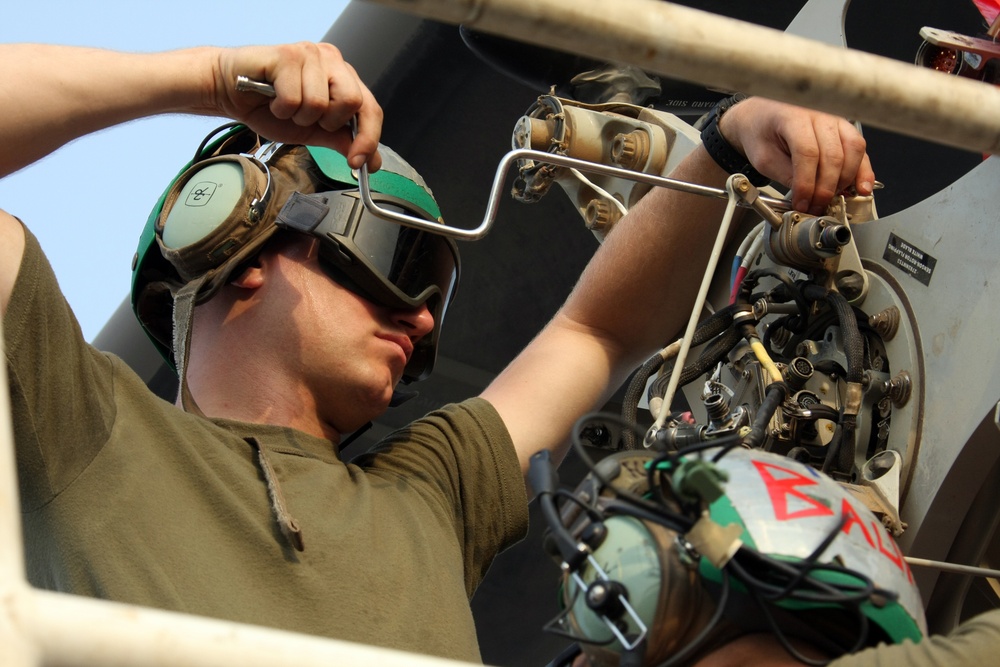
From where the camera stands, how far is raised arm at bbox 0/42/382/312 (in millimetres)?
1610

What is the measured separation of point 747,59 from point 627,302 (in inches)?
49.8

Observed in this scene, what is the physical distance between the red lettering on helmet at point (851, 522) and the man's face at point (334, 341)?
0.98m

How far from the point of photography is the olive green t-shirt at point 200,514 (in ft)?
5.16

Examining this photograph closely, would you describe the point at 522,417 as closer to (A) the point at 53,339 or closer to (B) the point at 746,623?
(A) the point at 53,339

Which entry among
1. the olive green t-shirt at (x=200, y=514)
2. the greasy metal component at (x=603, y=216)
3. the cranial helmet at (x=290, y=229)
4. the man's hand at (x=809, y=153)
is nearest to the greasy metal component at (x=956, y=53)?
the man's hand at (x=809, y=153)

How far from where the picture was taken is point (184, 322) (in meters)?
2.18

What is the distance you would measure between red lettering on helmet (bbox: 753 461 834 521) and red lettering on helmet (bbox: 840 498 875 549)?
18mm

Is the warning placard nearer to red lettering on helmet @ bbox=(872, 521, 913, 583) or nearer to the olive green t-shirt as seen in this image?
red lettering on helmet @ bbox=(872, 521, 913, 583)

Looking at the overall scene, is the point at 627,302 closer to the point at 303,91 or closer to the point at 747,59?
the point at 303,91

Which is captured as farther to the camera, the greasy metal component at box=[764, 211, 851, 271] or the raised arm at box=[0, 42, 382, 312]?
the greasy metal component at box=[764, 211, 851, 271]

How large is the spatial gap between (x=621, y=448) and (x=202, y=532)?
0.78m

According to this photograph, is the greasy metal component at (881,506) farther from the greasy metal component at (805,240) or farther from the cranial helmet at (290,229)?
the cranial helmet at (290,229)

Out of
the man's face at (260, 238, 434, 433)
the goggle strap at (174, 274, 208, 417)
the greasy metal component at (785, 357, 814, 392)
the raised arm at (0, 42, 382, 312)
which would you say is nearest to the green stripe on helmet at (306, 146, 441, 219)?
the man's face at (260, 238, 434, 433)

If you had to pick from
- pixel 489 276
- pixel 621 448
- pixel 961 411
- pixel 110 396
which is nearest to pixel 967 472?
pixel 961 411
